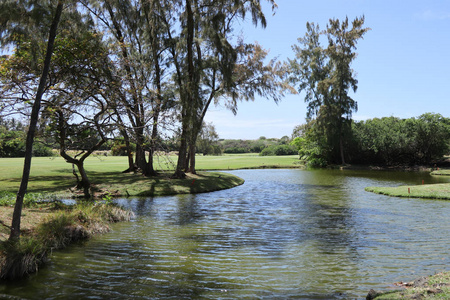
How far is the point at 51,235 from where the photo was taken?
379 inches

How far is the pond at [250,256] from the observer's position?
6766 millimetres

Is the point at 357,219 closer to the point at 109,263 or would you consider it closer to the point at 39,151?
the point at 109,263

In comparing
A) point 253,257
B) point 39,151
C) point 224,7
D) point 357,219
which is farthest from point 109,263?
point 39,151

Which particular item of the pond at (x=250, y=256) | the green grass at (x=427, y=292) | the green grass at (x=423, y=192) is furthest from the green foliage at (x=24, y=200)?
the green grass at (x=423, y=192)

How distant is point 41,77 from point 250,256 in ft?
23.0

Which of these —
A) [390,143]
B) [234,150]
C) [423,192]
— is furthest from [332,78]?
[234,150]

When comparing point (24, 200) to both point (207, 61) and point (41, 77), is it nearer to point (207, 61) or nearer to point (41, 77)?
point (41, 77)

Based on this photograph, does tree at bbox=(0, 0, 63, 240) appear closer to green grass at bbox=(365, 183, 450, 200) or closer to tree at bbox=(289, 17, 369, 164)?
green grass at bbox=(365, 183, 450, 200)

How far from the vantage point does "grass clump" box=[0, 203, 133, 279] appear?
283 inches

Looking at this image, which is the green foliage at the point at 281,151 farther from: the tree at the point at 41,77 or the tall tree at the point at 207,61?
the tree at the point at 41,77

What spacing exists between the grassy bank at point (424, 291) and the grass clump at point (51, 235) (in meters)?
7.00

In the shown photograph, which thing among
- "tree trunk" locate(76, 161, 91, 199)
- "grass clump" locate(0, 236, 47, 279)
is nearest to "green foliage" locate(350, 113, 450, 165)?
"tree trunk" locate(76, 161, 91, 199)

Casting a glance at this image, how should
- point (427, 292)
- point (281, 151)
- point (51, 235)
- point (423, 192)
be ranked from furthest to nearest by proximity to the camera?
point (281, 151), point (423, 192), point (51, 235), point (427, 292)

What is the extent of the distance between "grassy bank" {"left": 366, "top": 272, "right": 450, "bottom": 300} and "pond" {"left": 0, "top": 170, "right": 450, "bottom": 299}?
31.8 inches
